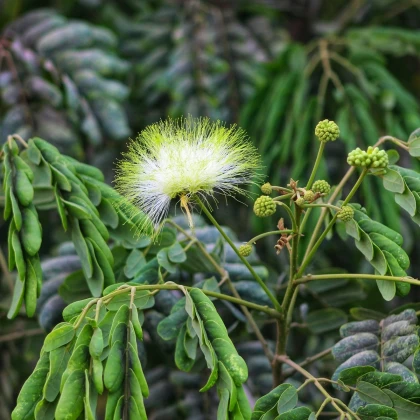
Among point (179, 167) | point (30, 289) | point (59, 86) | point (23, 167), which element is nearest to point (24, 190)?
point (23, 167)

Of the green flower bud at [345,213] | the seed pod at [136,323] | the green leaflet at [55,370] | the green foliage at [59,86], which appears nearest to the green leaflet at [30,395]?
the green leaflet at [55,370]

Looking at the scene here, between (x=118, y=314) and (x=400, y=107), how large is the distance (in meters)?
1.39

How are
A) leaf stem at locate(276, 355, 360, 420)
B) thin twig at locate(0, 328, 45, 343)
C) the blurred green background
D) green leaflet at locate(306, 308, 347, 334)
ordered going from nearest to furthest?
leaf stem at locate(276, 355, 360, 420), green leaflet at locate(306, 308, 347, 334), thin twig at locate(0, 328, 45, 343), the blurred green background

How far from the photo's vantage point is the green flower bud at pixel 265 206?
3.43 ft

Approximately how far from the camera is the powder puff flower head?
3.69 ft

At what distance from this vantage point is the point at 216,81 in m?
2.47

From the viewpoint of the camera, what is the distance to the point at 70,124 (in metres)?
2.17

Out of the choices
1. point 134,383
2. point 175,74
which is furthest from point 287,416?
point 175,74

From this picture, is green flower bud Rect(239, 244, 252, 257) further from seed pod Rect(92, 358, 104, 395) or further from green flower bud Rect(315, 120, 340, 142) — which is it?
seed pod Rect(92, 358, 104, 395)

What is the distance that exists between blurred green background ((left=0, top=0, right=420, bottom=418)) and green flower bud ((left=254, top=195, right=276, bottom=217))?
2.30ft

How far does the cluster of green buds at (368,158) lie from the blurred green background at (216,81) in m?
0.68

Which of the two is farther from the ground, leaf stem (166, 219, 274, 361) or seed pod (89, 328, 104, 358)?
seed pod (89, 328, 104, 358)

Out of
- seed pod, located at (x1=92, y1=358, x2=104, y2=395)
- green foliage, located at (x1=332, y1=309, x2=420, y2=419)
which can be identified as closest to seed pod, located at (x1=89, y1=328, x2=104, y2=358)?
seed pod, located at (x1=92, y1=358, x2=104, y2=395)

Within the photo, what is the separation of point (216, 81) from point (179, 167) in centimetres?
140
